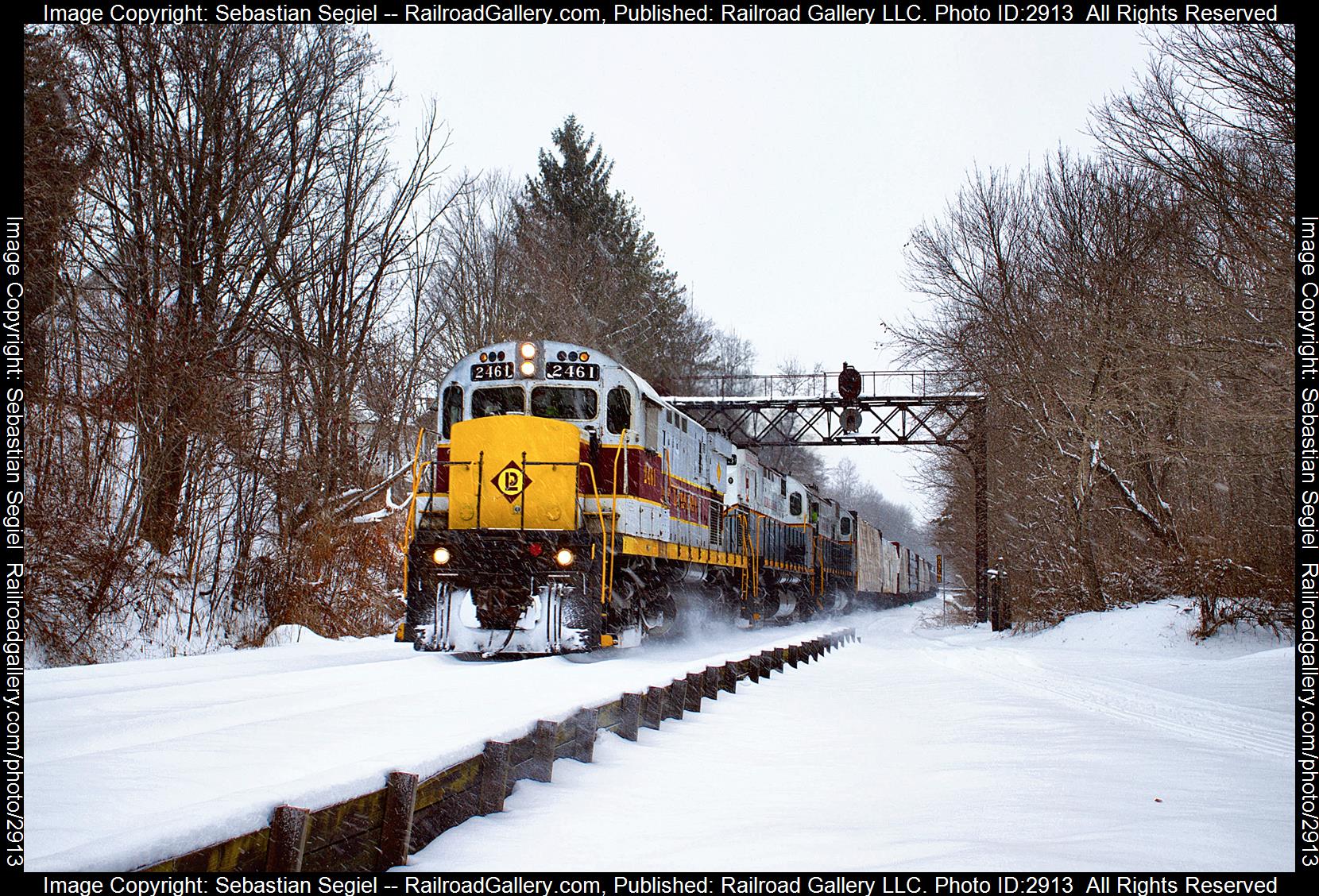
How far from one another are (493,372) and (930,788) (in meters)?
7.86

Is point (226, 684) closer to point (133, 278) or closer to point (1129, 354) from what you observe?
point (133, 278)

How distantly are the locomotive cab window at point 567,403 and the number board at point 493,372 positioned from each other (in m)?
0.42

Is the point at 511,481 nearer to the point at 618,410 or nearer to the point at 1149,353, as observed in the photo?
the point at 618,410

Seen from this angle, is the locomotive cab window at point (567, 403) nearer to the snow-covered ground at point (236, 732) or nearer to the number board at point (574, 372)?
the number board at point (574, 372)

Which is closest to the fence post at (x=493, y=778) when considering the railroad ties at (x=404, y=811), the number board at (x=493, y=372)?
the railroad ties at (x=404, y=811)

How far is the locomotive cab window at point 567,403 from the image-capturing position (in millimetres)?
11500

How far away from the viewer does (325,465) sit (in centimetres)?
1544

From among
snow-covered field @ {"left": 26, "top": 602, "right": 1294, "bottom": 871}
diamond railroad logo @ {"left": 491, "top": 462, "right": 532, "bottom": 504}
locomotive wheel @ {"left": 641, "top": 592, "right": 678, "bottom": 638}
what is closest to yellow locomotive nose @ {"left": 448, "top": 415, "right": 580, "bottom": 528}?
diamond railroad logo @ {"left": 491, "top": 462, "right": 532, "bottom": 504}

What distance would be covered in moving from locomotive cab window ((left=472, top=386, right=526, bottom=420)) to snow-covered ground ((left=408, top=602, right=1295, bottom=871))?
14.5 ft

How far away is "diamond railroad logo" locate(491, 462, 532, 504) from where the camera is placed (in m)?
10.7

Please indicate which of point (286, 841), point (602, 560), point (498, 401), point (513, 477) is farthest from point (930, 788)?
point (498, 401)

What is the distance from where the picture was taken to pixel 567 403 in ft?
38.0
